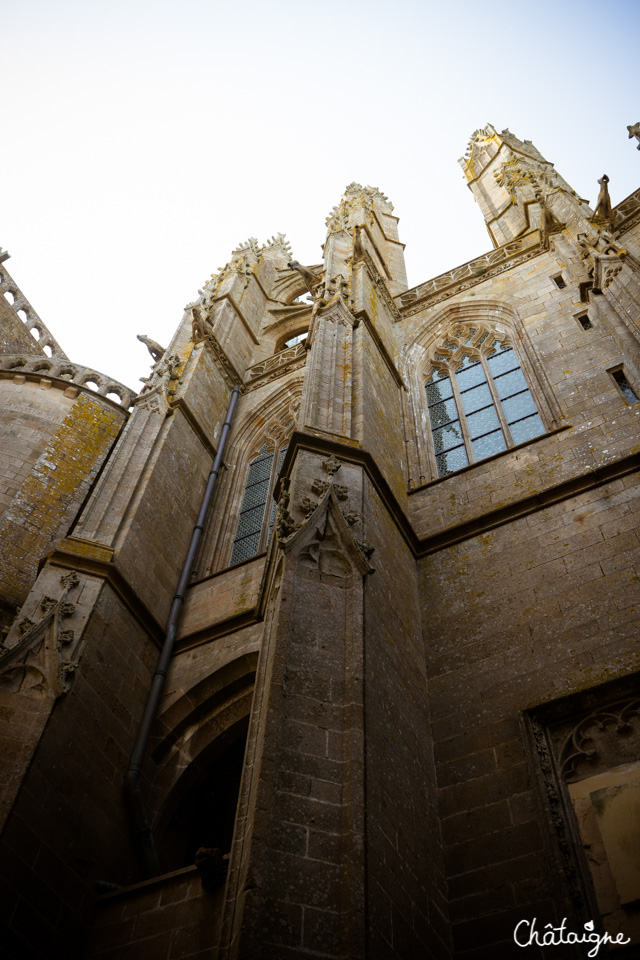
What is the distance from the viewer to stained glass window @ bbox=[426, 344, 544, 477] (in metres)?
10.7

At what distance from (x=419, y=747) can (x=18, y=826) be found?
2882 millimetres

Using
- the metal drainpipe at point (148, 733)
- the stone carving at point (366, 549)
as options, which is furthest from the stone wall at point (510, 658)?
the metal drainpipe at point (148, 733)

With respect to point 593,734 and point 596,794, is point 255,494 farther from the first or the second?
point 596,794

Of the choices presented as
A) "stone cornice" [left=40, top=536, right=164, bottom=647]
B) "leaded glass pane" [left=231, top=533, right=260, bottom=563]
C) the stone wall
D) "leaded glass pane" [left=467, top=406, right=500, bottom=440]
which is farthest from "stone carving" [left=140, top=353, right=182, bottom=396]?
the stone wall

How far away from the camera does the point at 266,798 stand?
15.4 feet

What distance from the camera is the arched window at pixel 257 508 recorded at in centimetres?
1132

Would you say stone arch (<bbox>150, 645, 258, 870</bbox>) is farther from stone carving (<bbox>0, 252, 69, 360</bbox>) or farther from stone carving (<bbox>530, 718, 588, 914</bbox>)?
stone carving (<bbox>0, 252, 69, 360</bbox>)

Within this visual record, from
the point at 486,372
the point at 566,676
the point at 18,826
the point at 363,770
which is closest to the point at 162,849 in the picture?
the point at 18,826

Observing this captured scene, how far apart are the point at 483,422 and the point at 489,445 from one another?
2.18ft

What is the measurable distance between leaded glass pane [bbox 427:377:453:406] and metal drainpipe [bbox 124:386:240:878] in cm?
378

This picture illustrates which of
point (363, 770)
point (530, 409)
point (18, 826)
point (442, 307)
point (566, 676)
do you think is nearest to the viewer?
point (363, 770)

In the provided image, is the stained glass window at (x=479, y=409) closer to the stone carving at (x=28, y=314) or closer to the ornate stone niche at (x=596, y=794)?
the ornate stone niche at (x=596, y=794)

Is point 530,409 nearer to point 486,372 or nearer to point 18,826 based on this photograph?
point 486,372

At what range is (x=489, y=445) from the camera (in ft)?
35.3
